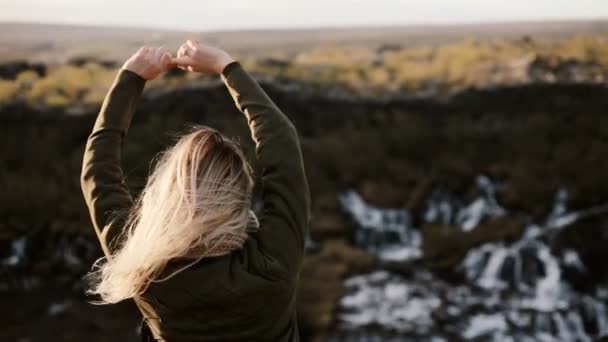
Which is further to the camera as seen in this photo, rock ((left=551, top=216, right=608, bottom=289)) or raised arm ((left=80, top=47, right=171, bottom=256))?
rock ((left=551, top=216, right=608, bottom=289))

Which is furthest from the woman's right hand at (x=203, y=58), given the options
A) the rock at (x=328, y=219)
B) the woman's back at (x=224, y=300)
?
the rock at (x=328, y=219)

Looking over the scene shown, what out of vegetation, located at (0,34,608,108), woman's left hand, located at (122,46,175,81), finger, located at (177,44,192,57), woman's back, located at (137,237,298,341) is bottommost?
vegetation, located at (0,34,608,108)

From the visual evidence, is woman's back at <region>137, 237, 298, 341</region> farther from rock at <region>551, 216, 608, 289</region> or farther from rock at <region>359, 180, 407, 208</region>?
rock at <region>359, 180, 407, 208</region>

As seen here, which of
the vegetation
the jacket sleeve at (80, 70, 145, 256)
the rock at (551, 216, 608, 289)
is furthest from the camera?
the vegetation

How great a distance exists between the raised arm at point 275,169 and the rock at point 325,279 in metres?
4.39

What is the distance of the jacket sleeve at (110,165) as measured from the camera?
997 millimetres

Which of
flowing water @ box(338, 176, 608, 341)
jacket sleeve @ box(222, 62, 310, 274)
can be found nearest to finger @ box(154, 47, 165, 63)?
jacket sleeve @ box(222, 62, 310, 274)

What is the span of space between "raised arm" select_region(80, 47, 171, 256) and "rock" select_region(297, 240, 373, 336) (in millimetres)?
4370

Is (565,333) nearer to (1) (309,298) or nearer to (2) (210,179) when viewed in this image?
(1) (309,298)

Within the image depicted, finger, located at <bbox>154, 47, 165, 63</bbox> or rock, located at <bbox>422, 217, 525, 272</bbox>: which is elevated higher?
finger, located at <bbox>154, 47, 165, 63</bbox>

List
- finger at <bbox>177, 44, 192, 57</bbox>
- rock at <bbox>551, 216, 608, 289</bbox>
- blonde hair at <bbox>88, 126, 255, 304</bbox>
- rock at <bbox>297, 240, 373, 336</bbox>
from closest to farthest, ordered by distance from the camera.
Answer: blonde hair at <bbox>88, 126, 255, 304</bbox> < finger at <bbox>177, 44, 192, 57</bbox> < rock at <bbox>297, 240, 373, 336</bbox> < rock at <bbox>551, 216, 608, 289</bbox>

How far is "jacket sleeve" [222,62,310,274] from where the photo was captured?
0.93 m

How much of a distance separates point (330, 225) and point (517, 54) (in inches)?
158

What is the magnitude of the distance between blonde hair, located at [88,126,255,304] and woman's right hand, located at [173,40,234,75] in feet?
0.61
